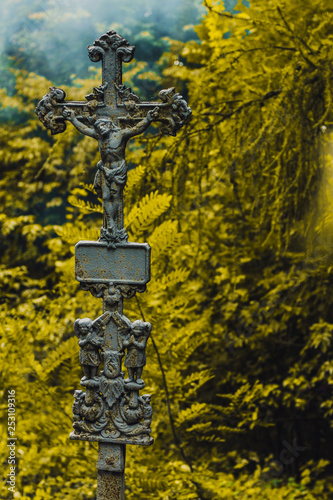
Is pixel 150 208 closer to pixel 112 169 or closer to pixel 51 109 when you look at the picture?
pixel 112 169

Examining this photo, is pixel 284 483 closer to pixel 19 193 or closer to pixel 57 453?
pixel 57 453

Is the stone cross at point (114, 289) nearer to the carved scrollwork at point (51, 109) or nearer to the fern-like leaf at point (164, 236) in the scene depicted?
the carved scrollwork at point (51, 109)

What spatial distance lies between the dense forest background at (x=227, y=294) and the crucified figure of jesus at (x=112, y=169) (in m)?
0.28

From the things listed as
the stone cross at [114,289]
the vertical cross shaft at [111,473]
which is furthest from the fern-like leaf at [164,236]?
the vertical cross shaft at [111,473]

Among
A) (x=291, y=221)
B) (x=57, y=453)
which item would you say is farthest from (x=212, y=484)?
(x=291, y=221)

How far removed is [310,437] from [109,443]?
2555 mm

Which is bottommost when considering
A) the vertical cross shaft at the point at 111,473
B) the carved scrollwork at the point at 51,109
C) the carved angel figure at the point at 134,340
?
the vertical cross shaft at the point at 111,473

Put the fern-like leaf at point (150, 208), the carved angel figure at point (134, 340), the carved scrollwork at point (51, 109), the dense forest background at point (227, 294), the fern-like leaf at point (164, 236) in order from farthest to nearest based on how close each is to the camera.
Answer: the dense forest background at point (227, 294) < the fern-like leaf at point (164, 236) < the fern-like leaf at point (150, 208) < the carved scrollwork at point (51, 109) < the carved angel figure at point (134, 340)

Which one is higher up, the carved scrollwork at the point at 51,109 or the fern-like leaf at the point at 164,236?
the carved scrollwork at the point at 51,109

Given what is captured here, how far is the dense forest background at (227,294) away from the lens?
270 centimetres

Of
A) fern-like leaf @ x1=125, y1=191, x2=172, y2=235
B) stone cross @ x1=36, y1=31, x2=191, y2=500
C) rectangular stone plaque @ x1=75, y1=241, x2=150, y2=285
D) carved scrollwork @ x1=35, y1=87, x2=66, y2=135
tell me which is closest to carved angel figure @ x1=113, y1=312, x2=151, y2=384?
stone cross @ x1=36, y1=31, x2=191, y2=500

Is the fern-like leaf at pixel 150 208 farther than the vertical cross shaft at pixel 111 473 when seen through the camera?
Yes

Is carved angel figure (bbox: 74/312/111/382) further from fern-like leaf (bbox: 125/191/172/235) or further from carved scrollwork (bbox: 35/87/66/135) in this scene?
carved scrollwork (bbox: 35/87/66/135)

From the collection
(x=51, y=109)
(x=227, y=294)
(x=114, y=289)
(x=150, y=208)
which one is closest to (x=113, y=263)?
(x=114, y=289)
